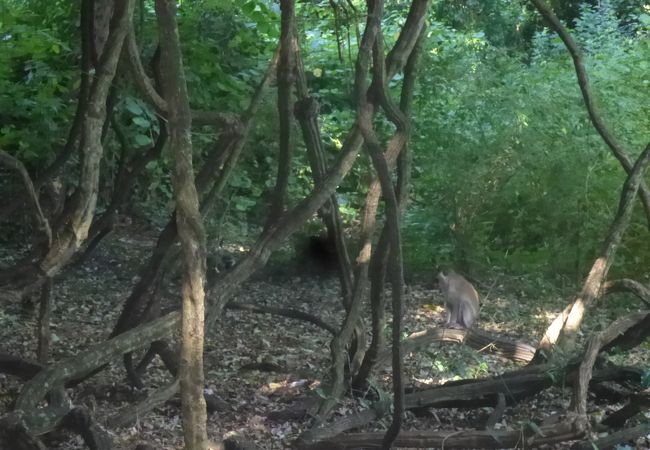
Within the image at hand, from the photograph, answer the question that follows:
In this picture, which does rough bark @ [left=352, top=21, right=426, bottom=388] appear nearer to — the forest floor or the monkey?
the forest floor

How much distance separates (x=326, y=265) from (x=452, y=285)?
158cm

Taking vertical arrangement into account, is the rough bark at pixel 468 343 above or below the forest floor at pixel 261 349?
above

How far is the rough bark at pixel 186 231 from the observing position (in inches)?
105

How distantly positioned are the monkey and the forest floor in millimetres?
249

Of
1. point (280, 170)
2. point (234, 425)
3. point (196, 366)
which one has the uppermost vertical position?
point (280, 170)

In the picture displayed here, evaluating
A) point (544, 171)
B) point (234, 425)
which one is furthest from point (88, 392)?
point (544, 171)

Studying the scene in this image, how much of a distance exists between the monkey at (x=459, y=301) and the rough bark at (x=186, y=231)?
3.38 m

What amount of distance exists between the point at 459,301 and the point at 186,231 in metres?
3.87

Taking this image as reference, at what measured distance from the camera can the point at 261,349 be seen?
580cm

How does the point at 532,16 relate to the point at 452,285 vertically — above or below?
above

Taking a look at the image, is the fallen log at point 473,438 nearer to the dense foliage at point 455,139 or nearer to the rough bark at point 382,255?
the rough bark at point 382,255

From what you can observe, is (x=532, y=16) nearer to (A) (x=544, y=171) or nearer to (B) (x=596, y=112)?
(A) (x=544, y=171)

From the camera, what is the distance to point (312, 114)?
4348 millimetres

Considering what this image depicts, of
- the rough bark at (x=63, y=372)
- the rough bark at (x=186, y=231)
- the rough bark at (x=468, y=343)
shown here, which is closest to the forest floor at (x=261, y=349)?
the rough bark at (x=468, y=343)
